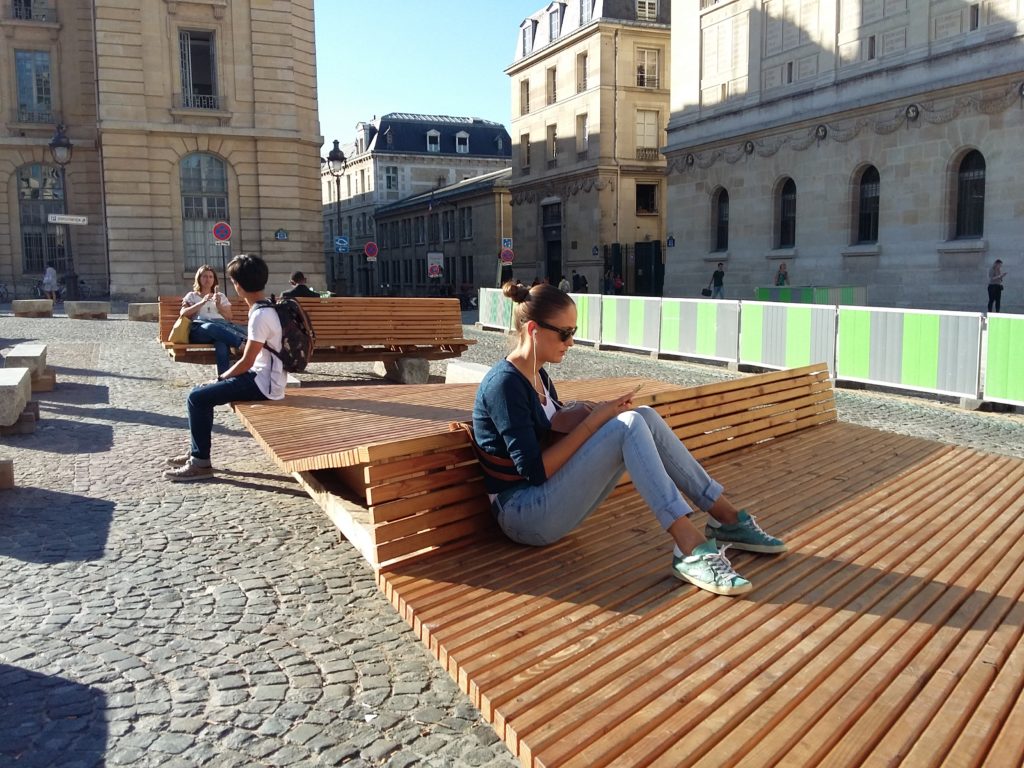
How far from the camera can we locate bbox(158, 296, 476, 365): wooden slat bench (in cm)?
1278

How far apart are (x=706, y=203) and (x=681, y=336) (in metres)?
18.4

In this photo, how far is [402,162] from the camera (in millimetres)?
77750

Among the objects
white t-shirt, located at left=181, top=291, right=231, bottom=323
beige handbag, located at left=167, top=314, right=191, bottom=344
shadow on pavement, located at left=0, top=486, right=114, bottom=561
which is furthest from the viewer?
white t-shirt, located at left=181, top=291, right=231, bottom=323

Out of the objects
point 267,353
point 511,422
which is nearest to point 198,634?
point 511,422

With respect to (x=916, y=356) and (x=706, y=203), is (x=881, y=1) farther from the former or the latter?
(x=916, y=356)

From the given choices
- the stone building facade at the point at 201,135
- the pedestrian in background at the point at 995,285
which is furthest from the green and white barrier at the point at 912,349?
the stone building facade at the point at 201,135

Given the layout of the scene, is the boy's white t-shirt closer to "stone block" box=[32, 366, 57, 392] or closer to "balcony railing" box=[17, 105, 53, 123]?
"stone block" box=[32, 366, 57, 392]

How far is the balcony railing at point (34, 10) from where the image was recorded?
41.0m

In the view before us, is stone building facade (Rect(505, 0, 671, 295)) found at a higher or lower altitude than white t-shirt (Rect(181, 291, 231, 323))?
higher

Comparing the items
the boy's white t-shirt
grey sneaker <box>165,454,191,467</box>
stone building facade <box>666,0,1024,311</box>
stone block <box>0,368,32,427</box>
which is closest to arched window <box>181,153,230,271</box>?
stone building facade <box>666,0,1024,311</box>

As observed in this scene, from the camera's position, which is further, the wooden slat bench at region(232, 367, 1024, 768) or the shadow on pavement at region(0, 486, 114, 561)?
the shadow on pavement at region(0, 486, 114, 561)

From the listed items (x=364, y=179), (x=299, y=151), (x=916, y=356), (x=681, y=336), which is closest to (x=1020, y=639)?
(x=916, y=356)

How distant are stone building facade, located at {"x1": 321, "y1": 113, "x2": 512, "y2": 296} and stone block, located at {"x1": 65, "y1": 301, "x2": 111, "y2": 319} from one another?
48.9 m

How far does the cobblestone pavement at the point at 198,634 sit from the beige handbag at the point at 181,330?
9.25 ft
